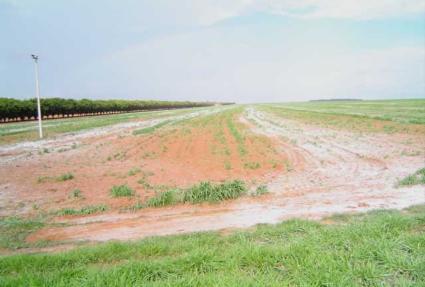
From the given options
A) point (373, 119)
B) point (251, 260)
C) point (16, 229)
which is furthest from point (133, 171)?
point (373, 119)

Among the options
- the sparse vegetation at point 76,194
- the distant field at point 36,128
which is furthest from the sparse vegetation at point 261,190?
the distant field at point 36,128

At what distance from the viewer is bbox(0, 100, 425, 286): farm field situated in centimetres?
407

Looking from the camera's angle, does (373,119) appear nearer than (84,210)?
No

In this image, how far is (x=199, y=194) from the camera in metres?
8.55

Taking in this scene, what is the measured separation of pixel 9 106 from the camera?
5200cm

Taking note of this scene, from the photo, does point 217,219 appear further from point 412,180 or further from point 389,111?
point 389,111

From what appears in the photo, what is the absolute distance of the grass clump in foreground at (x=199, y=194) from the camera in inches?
328

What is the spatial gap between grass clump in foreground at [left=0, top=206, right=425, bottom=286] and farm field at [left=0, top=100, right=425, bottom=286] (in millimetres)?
18

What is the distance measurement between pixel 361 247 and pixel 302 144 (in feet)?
46.9

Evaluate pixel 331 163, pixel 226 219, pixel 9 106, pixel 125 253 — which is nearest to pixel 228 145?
pixel 331 163

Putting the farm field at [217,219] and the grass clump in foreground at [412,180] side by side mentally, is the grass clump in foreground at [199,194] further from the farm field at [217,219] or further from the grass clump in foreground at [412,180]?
the grass clump in foreground at [412,180]

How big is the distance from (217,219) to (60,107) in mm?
66367

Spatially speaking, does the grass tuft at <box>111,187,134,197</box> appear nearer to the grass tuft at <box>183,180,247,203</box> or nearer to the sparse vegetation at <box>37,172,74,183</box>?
the grass tuft at <box>183,180,247,203</box>

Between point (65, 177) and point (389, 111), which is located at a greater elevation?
point (389, 111)
